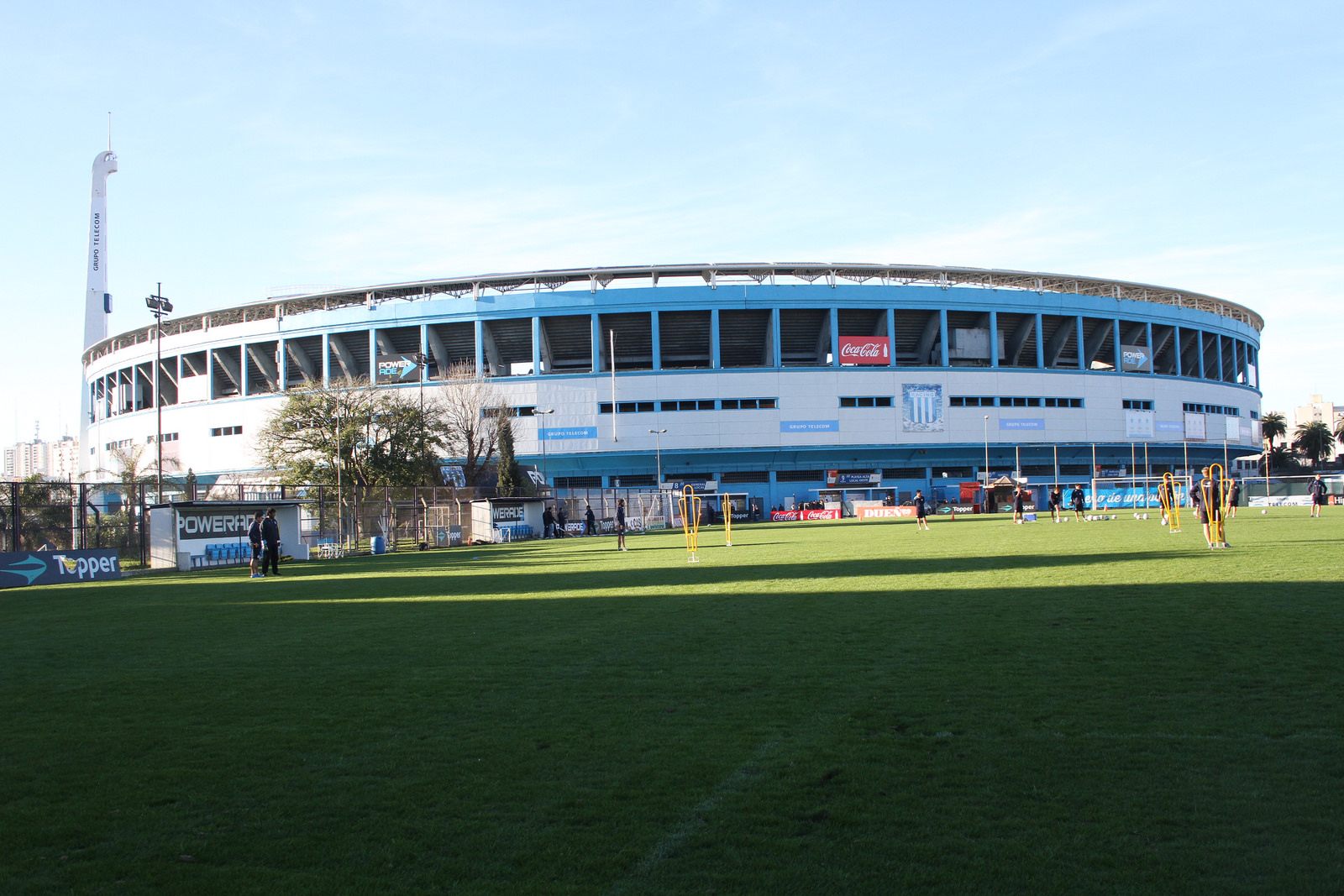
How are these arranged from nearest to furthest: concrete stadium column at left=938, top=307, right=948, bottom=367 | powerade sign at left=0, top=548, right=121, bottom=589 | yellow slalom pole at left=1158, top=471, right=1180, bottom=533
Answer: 1. powerade sign at left=0, top=548, right=121, bottom=589
2. yellow slalom pole at left=1158, top=471, right=1180, bottom=533
3. concrete stadium column at left=938, top=307, right=948, bottom=367

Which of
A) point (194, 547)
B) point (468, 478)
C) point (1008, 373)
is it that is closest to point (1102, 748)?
point (194, 547)

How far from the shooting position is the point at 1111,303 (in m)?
93.9

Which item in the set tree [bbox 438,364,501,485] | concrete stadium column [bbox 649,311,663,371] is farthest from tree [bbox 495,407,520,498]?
concrete stadium column [bbox 649,311,663,371]

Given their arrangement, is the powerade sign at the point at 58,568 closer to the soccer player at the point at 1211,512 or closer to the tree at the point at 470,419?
the soccer player at the point at 1211,512

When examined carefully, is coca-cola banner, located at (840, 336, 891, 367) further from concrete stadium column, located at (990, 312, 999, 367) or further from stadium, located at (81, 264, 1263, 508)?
concrete stadium column, located at (990, 312, 999, 367)

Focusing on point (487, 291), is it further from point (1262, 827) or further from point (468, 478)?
point (1262, 827)

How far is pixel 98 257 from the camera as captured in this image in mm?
105438

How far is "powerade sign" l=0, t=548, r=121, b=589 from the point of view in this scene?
28.4 m

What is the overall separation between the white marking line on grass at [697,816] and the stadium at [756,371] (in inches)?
2937

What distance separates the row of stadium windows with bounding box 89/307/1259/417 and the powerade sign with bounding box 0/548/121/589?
52.7 m

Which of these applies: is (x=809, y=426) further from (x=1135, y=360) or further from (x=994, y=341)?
(x=1135, y=360)

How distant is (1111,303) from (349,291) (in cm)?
7168

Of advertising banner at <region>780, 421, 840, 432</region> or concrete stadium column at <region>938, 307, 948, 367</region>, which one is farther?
concrete stadium column at <region>938, 307, 948, 367</region>

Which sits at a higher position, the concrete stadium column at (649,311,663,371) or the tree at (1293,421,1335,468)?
the concrete stadium column at (649,311,663,371)
